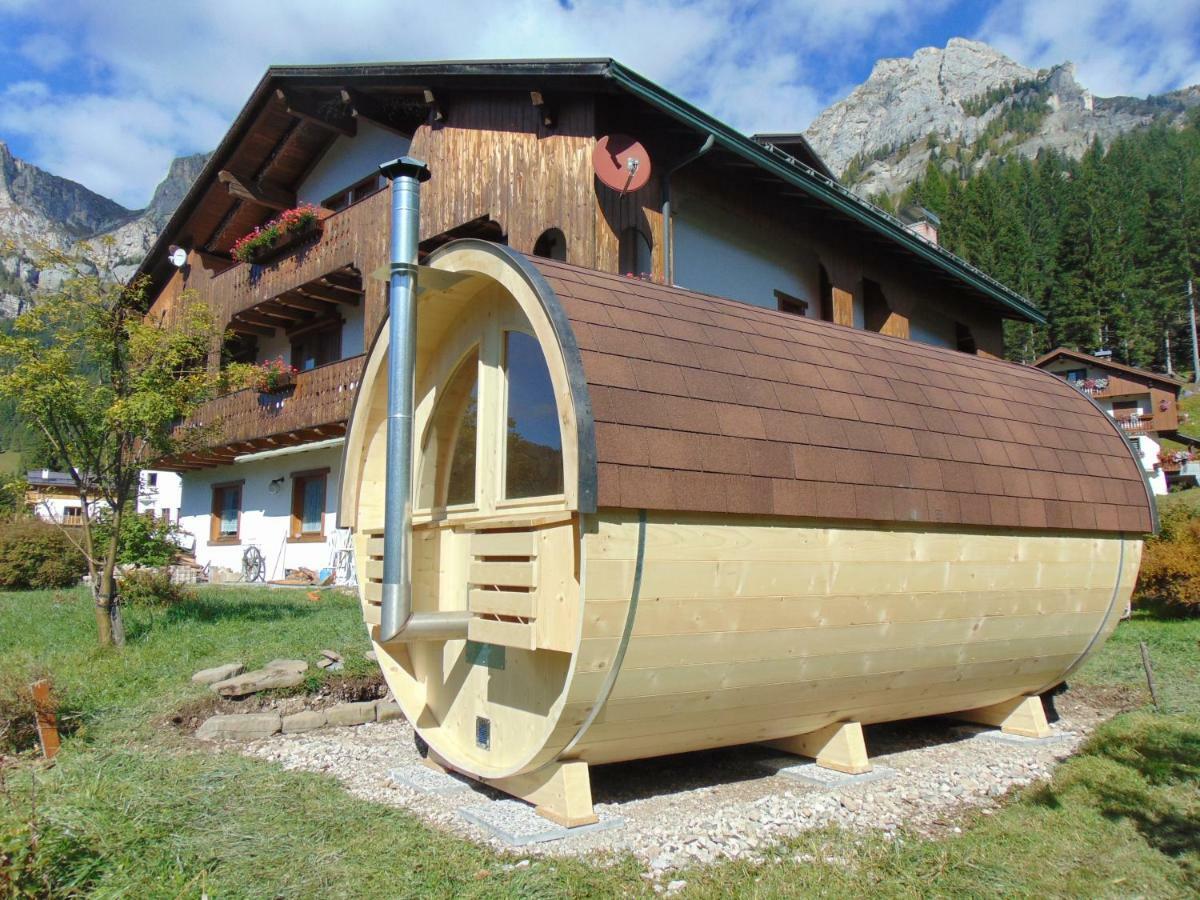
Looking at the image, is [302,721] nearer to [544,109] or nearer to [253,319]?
[544,109]

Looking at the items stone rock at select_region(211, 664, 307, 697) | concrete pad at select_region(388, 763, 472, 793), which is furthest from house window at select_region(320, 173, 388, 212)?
concrete pad at select_region(388, 763, 472, 793)

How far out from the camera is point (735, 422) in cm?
482

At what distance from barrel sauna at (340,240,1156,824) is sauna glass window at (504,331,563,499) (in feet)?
0.06

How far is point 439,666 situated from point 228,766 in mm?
1495

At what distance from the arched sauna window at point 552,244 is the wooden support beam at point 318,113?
739cm

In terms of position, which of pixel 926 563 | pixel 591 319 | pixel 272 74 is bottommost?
pixel 926 563

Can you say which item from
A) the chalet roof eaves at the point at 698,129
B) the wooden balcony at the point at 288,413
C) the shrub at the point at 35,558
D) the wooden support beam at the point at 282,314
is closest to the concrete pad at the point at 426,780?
the chalet roof eaves at the point at 698,129

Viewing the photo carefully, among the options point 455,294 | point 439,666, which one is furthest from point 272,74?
point 439,666

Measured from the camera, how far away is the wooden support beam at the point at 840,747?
5887 mm

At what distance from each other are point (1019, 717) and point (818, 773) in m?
2.43

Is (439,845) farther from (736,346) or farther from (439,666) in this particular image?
(736,346)

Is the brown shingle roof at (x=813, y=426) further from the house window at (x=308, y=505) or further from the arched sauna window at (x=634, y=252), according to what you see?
the house window at (x=308, y=505)

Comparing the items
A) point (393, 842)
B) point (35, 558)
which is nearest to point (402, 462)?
point (393, 842)

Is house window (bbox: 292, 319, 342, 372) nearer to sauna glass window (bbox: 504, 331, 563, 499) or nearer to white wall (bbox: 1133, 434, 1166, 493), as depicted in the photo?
sauna glass window (bbox: 504, 331, 563, 499)
